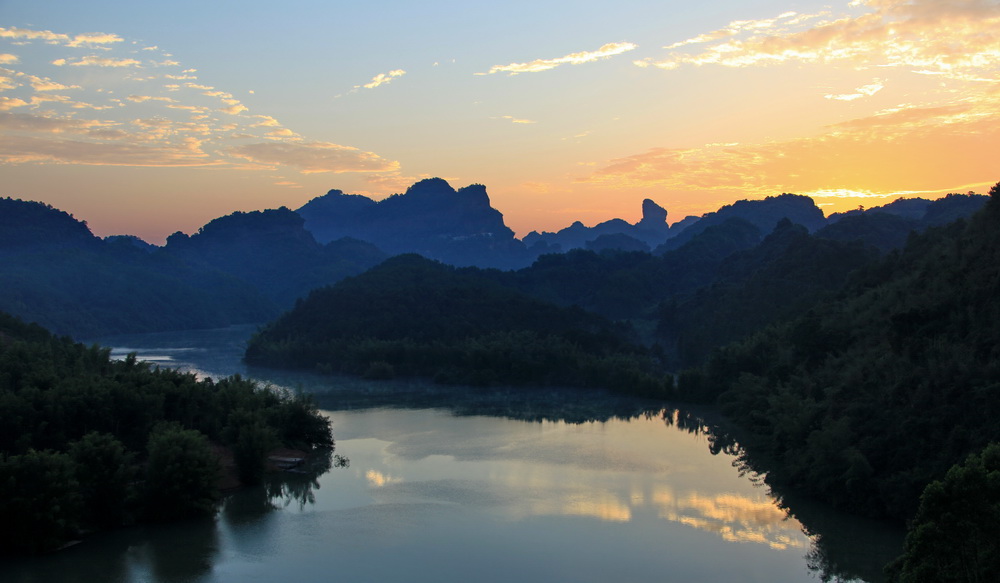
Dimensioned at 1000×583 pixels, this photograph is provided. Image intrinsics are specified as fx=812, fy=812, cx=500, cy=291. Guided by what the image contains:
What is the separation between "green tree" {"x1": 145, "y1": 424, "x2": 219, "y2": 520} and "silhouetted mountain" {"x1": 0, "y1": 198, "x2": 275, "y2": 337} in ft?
190

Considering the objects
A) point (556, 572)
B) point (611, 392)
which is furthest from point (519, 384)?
point (556, 572)

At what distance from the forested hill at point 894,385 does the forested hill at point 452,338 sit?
1063 centimetres

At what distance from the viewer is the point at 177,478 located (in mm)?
17750

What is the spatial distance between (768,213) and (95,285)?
297 feet

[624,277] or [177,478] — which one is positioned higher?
[624,277]

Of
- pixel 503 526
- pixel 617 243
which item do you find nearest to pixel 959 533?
pixel 503 526

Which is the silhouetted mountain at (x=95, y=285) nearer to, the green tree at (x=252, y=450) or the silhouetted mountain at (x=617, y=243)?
the green tree at (x=252, y=450)

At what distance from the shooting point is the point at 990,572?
9.66 m

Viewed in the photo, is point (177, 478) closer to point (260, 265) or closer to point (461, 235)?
point (260, 265)

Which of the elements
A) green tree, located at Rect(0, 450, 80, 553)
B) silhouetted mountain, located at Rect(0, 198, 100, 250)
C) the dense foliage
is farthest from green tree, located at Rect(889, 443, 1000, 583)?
silhouetted mountain, located at Rect(0, 198, 100, 250)

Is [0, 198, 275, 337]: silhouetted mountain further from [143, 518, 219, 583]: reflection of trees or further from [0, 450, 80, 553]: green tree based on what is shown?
[0, 450, 80, 553]: green tree

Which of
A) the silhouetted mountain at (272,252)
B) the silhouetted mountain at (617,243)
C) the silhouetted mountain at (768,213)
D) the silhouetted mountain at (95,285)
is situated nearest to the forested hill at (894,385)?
the silhouetted mountain at (95,285)

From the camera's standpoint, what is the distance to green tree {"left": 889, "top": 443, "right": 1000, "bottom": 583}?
9.73 metres

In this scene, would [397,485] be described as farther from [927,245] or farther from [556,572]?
[927,245]
